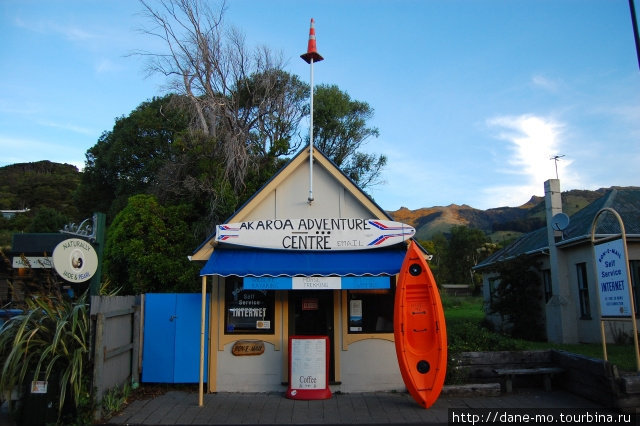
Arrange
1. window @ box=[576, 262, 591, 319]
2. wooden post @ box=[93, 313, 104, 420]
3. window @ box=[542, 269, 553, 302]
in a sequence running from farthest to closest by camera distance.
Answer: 1. window @ box=[542, 269, 553, 302]
2. window @ box=[576, 262, 591, 319]
3. wooden post @ box=[93, 313, 104, 420]

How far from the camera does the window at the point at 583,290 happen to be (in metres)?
14.4

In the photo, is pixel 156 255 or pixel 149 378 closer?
pixel 149 378

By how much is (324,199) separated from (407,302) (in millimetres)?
2842

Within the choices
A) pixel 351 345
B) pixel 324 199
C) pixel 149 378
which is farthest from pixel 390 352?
pixel 149 378

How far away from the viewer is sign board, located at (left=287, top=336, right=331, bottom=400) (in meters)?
8.39

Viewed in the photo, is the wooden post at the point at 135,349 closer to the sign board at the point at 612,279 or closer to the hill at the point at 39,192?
the sign board at the point at 612,279

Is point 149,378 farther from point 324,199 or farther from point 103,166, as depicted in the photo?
point 103,166

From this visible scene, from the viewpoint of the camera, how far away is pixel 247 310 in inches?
366

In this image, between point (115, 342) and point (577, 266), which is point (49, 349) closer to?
point (115, 342)

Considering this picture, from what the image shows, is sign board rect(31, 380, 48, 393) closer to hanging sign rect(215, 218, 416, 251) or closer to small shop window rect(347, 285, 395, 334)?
hanging sign rect(215, 218, 416, 251)

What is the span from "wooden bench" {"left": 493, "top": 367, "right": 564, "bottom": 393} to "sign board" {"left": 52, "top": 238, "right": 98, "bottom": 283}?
733cm

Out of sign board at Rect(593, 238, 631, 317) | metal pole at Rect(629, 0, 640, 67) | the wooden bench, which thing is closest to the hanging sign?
the wooden bench

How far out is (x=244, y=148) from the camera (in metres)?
17.4

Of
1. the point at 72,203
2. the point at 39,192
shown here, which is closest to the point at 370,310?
the point at 72,203
